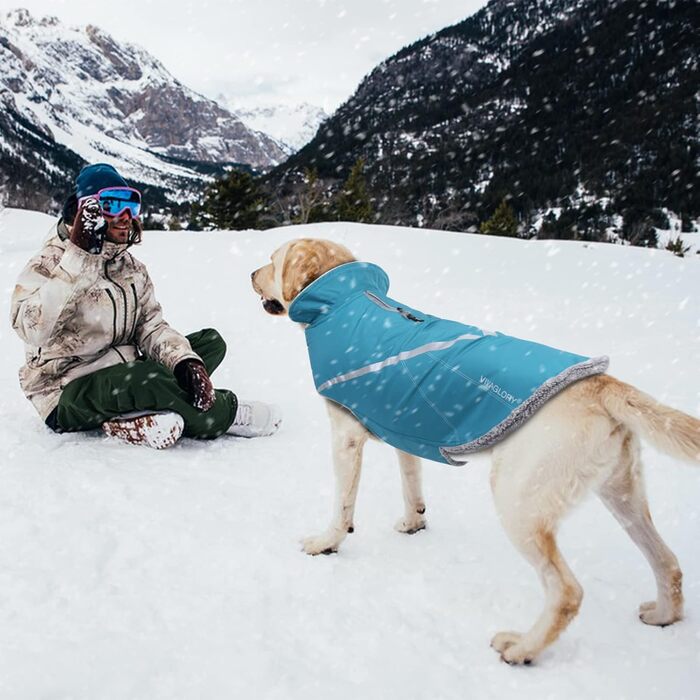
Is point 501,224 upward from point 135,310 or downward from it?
upward

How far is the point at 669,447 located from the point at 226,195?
122 ft

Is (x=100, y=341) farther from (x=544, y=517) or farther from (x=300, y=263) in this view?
(x=544, y=517)

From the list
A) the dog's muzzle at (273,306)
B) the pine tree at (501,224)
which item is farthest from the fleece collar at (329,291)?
the pine tree at (501,224)

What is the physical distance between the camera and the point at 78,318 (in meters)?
3.18

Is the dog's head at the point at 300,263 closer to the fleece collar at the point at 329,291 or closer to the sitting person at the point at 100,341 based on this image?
the fleece collar at the point at 329,291

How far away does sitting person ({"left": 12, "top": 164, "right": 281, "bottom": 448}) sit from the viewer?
2.99m

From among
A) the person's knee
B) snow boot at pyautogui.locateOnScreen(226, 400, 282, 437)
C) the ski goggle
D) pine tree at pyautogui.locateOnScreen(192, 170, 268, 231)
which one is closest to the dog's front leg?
snow boot at pyautogui.locateOnScreen(226, 400, 282, 437)

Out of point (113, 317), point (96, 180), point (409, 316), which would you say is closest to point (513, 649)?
point (409, 316)

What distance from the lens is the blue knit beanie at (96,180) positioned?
3061mm

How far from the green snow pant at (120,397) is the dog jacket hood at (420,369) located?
120 centimetres

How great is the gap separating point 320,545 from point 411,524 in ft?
1.75

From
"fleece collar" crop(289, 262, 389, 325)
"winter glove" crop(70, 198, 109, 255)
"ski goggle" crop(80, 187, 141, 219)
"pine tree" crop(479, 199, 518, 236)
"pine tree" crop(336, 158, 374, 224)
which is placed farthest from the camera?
"pine tree" crop(479, 199, 518, 236)

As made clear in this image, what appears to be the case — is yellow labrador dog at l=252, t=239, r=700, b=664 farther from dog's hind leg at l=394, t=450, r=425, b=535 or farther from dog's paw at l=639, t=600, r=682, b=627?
dog's hind leg at l=394, t=450, r=425, b=535

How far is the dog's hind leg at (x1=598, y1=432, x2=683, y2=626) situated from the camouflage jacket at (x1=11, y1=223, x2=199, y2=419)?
8.50ft
